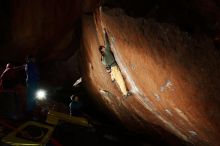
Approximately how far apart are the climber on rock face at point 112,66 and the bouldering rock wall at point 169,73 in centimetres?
26

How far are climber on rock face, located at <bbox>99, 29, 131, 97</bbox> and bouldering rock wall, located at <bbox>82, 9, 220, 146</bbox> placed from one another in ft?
0.86

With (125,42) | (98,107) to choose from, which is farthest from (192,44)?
(98,107)

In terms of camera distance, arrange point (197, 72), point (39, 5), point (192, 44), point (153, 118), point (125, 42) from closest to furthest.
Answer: point (192, 44), point (197, 72), point (125, 42), point (153, 118), point (39, 5)

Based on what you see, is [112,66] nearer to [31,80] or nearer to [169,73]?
[31,80]

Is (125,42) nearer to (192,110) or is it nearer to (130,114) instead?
(192,110)

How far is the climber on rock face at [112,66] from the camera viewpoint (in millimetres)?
6207

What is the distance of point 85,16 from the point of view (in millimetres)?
6969

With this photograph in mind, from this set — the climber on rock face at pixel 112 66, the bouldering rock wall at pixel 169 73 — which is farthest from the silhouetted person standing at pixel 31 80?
the climber on rock face at pixel 112 66

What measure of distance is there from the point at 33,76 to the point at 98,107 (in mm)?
3906

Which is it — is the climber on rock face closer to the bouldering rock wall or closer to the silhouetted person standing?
the bouldering rock wall

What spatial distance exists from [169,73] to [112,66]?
2.50 meters

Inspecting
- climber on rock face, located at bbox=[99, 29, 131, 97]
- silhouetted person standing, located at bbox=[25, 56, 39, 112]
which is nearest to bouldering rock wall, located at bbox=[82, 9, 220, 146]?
climber on rock face, located at bbox=[99, 29, 131, 97]

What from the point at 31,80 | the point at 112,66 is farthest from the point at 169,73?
the point at 31,80

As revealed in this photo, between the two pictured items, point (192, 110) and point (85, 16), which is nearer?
point (192, 110)
